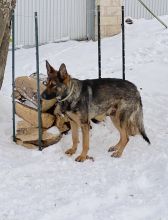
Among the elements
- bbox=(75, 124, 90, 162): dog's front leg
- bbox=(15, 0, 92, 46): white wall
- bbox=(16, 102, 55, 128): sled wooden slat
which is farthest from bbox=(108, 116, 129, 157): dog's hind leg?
bbox=(15, 0, 92, 46): white wall

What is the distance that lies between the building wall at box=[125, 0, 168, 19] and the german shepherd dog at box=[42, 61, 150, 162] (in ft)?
32.5

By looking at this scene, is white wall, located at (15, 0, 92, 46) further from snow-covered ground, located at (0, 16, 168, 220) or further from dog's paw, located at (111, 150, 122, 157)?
dog's paw, located at (111, 150, 122, 157)

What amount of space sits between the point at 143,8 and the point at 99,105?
10.5 meters

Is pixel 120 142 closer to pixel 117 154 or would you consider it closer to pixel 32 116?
pixel 117 154

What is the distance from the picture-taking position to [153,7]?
634 inches

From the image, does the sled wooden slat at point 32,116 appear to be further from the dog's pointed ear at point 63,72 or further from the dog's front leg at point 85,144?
the dog's pointed ear at point 63,72

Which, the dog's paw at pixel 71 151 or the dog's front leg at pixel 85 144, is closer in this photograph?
the dog's front leg at pixel 85 144

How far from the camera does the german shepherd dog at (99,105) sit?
19.0 feet

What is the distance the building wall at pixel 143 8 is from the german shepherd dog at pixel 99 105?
9904mm

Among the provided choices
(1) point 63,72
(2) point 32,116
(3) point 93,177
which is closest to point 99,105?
(1) point 63,72

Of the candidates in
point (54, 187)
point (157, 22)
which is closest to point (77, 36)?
point (157, 22)

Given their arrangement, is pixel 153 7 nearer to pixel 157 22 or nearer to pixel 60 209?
pixel 157 22

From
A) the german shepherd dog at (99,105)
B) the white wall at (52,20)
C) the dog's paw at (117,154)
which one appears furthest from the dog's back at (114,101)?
the white wall at (52,20)

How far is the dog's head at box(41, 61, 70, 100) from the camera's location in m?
5.51
